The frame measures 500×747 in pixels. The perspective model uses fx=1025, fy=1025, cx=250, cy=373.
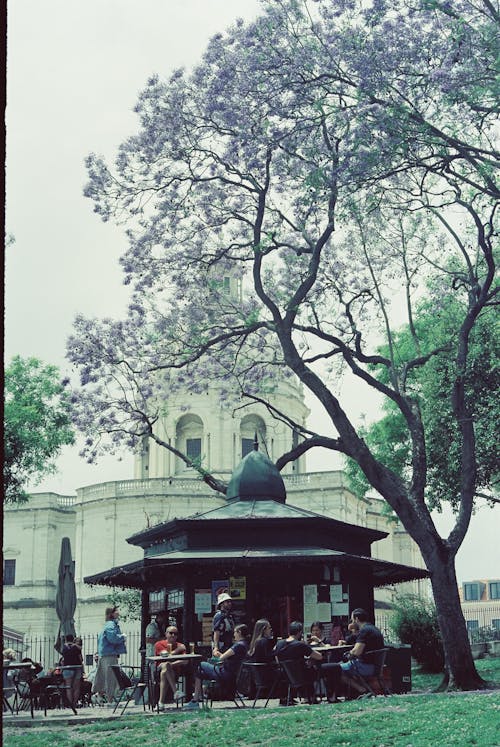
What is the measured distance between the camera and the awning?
17.5 meters

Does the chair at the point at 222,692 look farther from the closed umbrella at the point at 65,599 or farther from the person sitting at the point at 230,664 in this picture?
the closed umbrella at the point at 65,599

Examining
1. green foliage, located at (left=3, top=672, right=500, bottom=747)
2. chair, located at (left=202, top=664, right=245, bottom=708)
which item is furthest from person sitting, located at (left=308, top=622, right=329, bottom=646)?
green foliage, located at (left=3, top=672, right=500, bottom=747)

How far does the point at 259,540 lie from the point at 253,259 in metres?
5.95

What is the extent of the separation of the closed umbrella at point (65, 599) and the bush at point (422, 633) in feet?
28.4

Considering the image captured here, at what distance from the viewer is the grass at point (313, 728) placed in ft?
35.1

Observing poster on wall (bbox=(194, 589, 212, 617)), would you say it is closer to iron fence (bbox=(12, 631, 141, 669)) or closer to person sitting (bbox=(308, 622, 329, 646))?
person sitting (bbox=(308, 622, 329, 646))

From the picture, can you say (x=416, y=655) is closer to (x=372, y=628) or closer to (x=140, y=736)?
(x=372, y=628)

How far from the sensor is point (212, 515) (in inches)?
758

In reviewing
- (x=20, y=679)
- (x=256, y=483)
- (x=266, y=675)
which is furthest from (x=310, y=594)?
(x=20, y=679)

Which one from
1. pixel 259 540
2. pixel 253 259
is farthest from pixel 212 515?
pixel 253 259

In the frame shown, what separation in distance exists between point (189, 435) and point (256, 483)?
4615 centimetres

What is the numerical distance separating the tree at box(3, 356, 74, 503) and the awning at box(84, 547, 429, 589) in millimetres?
11011

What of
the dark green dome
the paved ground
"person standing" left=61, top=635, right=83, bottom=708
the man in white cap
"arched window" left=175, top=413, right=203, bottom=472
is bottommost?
the paved ground

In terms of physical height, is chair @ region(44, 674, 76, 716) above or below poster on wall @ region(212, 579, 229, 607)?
below
